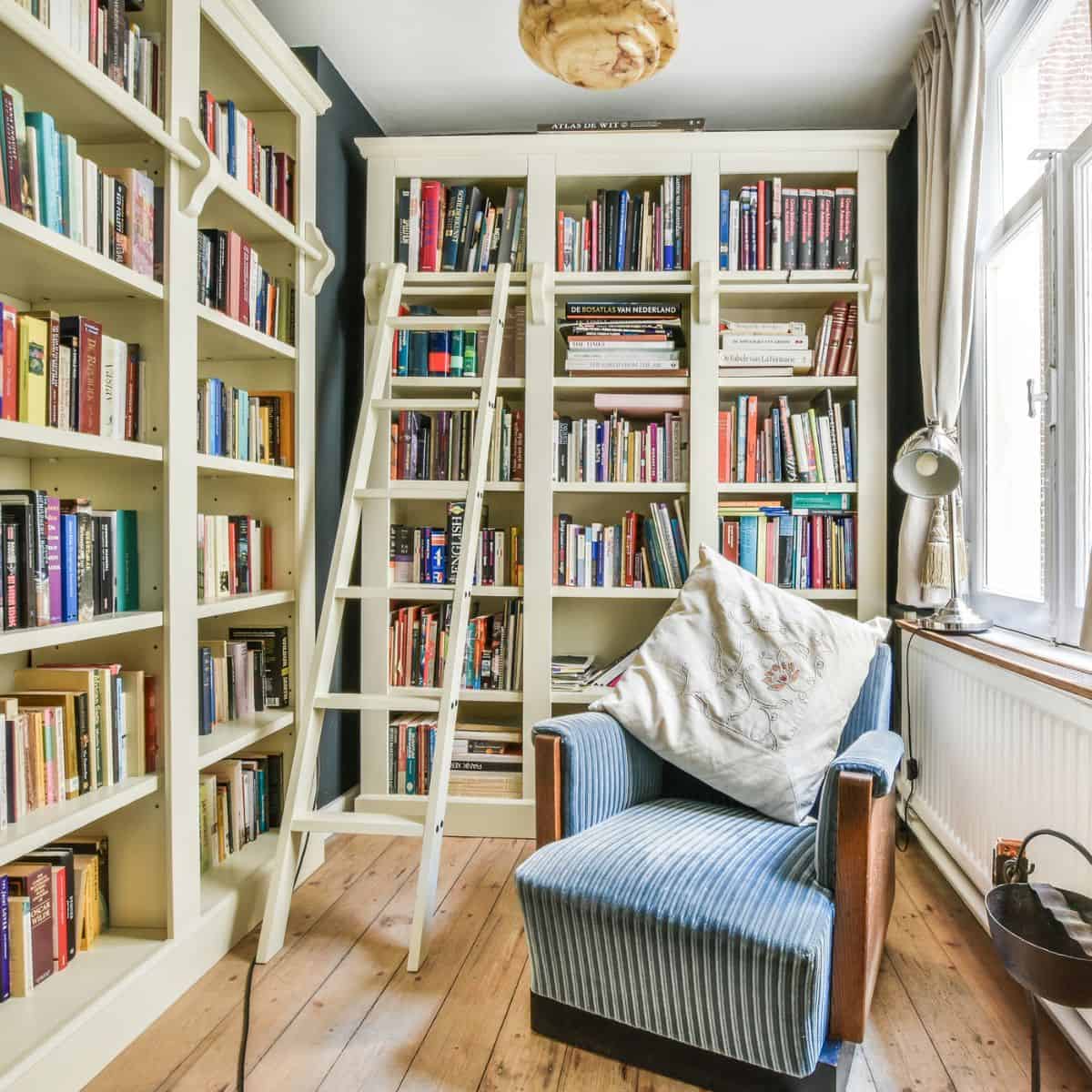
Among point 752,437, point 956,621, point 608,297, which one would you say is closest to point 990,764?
point 956,621

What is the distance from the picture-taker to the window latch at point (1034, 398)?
6.53 ft

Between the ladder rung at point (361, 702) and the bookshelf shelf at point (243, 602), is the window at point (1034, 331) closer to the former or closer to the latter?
the ladder rung at point (361, 702)

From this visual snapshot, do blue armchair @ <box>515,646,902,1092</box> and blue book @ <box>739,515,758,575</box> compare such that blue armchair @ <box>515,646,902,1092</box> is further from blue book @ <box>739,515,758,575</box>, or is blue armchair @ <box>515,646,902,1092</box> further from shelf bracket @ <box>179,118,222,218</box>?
shelf bracket @ <box>179,118,222,218</box>

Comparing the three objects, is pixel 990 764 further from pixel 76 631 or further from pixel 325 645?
pixel 76 631

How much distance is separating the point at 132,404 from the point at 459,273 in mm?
1336

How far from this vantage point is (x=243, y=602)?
6.88ft

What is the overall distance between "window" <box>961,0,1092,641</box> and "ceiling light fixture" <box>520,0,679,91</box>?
996mm

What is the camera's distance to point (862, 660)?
1.94m

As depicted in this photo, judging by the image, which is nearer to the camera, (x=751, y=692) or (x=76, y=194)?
(x=76, y=194)

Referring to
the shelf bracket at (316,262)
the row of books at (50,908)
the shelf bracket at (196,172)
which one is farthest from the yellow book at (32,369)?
the shelf bracket at (316,262)

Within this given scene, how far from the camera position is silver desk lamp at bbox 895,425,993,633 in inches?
83.8

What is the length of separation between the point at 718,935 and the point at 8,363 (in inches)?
62.0

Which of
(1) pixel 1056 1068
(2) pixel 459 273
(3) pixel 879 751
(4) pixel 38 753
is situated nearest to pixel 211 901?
(4) pixel 38 753

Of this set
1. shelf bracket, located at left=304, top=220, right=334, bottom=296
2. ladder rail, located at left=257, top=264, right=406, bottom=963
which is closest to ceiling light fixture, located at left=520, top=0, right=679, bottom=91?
shelf bracket, located at left=304, top=220, right=334, bottom=296
